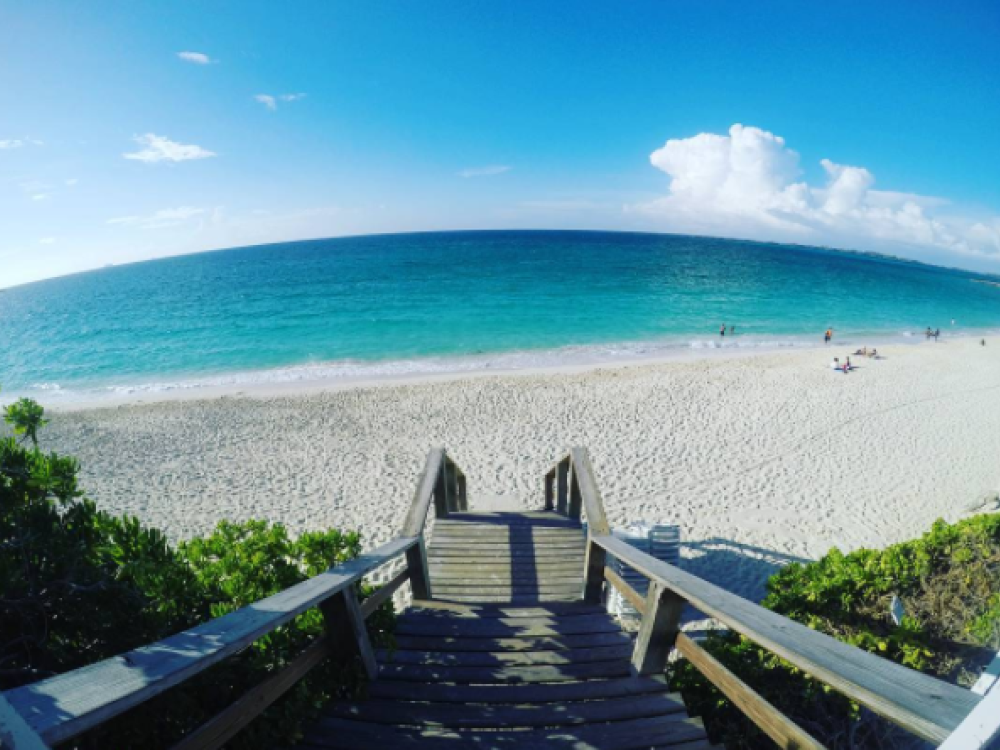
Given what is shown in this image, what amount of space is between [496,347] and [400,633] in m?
24.2

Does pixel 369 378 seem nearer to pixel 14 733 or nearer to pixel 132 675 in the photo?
pixel 132 675

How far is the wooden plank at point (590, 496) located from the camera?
3.77 meters

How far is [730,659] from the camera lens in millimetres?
3021

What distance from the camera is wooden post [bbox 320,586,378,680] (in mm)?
2389

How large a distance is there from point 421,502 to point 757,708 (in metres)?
2.80

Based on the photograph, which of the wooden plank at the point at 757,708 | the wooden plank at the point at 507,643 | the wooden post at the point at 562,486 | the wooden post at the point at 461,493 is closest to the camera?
the wooden plank at the point at 757,708

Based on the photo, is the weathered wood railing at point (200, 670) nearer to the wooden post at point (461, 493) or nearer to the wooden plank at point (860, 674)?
the wooden plank at point (860, 674)

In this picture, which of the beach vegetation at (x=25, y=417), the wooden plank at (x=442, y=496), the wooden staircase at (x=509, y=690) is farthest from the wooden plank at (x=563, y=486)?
the beach vegetation at (x=25, y=417)

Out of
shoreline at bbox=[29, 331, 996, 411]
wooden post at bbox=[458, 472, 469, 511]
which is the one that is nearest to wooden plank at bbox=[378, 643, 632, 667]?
wooden post at bbox=[458, 472, 469, 511]

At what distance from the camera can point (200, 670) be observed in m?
1.29

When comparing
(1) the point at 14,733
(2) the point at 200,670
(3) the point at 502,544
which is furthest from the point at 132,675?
(3) the point at 502,544

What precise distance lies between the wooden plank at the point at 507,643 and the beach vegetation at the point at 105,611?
2.26 ft

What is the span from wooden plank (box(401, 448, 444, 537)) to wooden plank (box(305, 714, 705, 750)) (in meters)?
1.52

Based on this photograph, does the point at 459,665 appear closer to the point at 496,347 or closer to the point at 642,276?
the point at 496,347
